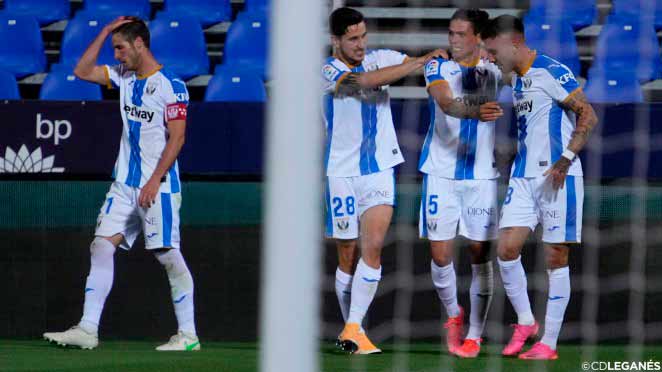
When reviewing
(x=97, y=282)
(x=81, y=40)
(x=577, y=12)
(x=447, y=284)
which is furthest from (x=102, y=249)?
(x=577, y=12)

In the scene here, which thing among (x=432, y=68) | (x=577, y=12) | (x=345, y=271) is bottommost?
(x=345, y=271)

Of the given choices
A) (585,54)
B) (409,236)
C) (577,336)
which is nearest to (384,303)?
(409,236)

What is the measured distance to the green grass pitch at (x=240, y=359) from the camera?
17.9 feet

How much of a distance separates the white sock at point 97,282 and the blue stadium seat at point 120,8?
3333 mm

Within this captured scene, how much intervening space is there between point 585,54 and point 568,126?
276 cm

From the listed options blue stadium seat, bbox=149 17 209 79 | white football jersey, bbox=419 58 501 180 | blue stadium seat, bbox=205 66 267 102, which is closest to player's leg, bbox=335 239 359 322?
white football jersey, bbox=419 58 501 180

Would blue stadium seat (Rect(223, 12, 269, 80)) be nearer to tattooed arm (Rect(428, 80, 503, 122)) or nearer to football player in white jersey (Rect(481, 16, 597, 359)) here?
tattooed arm (Rect(428, 80, 503, 122))

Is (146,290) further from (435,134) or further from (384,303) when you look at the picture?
(435,134)

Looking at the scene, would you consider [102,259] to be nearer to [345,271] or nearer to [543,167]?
[345,271]

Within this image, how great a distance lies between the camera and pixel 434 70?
5973 millimetres

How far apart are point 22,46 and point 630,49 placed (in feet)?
13.8

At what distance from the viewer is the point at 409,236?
712 cm

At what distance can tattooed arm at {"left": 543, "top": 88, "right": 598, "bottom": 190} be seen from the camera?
5629mm

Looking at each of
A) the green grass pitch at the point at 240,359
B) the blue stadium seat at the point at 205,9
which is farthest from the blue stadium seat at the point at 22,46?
the green grass pitch at the point at 240,359
